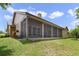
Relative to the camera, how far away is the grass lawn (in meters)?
5.92

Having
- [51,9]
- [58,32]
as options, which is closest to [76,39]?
[58,32]

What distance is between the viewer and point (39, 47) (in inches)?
247

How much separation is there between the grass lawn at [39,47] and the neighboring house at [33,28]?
0.51ft

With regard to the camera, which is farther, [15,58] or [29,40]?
[29,40]

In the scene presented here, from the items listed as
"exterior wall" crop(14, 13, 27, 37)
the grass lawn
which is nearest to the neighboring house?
"exterior wall" crop(14, 13, 27, 37)

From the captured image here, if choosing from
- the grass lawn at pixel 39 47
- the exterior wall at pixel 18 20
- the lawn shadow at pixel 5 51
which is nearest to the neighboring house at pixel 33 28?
the exterior wall at pixel 18 20

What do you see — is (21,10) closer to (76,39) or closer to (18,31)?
(18,31)

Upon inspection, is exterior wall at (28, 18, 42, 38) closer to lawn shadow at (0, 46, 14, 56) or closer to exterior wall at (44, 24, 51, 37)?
exterior wall at (44, 24, 51, 37)

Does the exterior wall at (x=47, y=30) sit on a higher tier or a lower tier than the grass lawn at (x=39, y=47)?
higher

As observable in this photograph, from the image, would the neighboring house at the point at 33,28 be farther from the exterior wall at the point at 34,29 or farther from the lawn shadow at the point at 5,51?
the lawn shadow at the point at 5,51

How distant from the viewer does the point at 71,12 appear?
6285 millimetres

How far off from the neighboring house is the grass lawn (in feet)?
0.51

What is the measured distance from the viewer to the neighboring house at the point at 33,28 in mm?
6461

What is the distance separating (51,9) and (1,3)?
114 centimetres
